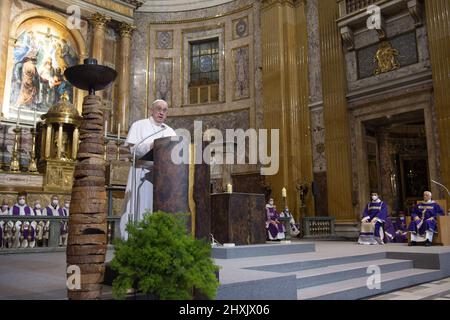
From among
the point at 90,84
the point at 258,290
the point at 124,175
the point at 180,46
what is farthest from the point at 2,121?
the point at 258,290

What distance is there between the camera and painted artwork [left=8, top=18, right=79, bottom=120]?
14.5 metres

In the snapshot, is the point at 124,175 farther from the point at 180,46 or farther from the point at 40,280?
the point at 40,280

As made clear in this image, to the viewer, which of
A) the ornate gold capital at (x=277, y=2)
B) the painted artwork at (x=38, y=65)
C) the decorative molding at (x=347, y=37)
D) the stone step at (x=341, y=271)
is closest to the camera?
the stone step at (x=341, y=271)

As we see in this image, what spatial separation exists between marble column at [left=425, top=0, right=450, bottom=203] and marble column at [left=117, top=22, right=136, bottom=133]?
1159 cm

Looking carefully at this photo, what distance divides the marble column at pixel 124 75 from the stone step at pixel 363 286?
13.2 meters

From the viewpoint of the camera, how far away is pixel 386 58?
12.6 metres

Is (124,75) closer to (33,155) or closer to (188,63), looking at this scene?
(188,63)

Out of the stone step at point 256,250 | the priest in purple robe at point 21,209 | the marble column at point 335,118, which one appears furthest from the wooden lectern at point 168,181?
the marble column at point 335,118

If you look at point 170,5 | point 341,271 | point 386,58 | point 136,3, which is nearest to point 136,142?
point 341,271

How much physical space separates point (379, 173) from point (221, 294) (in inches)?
485

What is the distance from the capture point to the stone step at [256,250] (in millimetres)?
5902

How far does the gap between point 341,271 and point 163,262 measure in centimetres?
349

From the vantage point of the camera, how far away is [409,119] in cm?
1341

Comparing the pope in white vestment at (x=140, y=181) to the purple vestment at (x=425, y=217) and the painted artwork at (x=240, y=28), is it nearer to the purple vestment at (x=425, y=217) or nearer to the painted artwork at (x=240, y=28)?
the purple vestment at (x=425, y=217)
